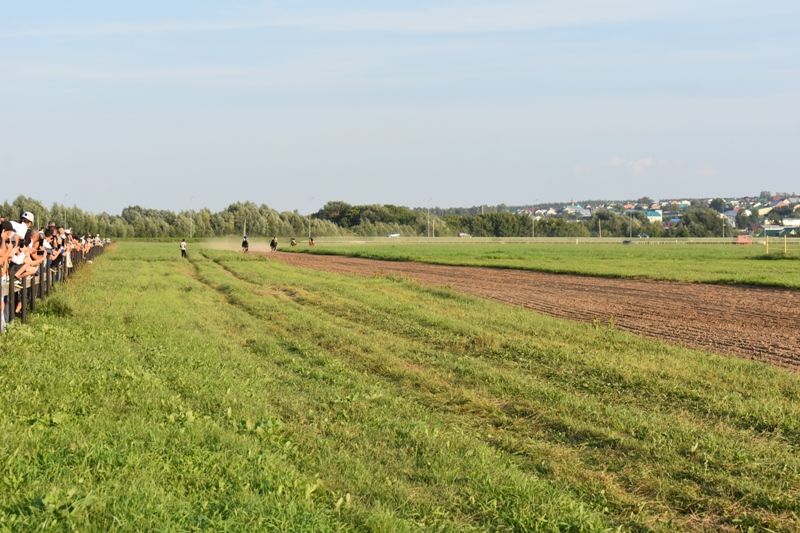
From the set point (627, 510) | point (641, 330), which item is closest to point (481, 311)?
point (641, 330)

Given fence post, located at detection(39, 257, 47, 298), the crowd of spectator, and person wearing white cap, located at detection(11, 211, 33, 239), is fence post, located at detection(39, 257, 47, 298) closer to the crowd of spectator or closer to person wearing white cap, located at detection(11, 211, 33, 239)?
the crowd of spectator

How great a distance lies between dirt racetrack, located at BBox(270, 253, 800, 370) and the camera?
15.9 metres

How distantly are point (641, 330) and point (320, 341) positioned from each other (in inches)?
248

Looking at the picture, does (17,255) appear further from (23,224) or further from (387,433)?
(387,433)

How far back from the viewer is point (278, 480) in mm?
6453

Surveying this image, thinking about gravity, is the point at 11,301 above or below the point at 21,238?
below

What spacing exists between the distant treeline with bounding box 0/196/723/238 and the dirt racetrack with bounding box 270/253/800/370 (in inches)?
4260

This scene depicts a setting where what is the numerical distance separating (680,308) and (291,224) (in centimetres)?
14310

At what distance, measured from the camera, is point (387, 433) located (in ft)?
27.5

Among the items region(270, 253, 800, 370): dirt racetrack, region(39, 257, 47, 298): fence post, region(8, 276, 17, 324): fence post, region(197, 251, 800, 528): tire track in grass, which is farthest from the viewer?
region(39, 257, 47, 298): fence post

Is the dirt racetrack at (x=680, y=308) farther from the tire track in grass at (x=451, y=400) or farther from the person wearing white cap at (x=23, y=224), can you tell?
the person wearing white cap at (x=23, y=224)

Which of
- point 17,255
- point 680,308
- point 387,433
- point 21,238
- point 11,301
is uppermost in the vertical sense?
point 21,238

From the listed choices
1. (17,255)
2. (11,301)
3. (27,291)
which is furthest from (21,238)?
(11,301)

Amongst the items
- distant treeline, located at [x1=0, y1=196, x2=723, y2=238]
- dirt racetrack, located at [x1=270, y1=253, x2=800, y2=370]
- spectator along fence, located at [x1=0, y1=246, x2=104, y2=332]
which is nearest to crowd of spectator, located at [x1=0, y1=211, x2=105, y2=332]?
spectator along fence, located at [x1=0, y1=246, x2=104, y2=332]
